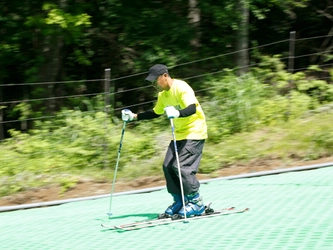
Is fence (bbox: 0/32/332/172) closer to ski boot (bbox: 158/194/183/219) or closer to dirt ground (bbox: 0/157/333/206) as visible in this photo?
dirt ground (bbox: 0/157/333/206)

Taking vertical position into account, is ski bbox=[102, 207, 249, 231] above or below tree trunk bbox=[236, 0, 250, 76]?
below

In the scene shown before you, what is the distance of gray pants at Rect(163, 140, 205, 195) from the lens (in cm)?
700

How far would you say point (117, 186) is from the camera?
10.1 metres

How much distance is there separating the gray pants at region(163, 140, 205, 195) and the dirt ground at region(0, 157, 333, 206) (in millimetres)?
2873

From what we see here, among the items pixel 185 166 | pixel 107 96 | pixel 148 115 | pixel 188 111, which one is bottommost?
pixel 107 96

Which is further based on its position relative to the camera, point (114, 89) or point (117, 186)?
point (114, 89)

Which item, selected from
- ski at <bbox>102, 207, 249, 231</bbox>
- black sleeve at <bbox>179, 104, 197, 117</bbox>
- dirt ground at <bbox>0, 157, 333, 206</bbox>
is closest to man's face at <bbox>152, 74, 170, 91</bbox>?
black sleeve at <bbox>179, 104, 197, 117</bbox>

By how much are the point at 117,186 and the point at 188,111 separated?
365 cm

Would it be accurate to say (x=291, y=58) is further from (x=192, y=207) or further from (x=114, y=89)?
(x=192, y=207)

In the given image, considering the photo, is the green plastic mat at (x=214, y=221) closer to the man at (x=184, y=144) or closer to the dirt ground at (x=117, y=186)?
the man at (x=184, y=144)

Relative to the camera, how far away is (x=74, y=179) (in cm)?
1031

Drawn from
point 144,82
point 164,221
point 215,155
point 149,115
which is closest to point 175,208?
point 164,221

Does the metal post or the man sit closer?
the man

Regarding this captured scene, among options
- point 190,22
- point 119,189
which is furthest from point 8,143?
point 190,22
